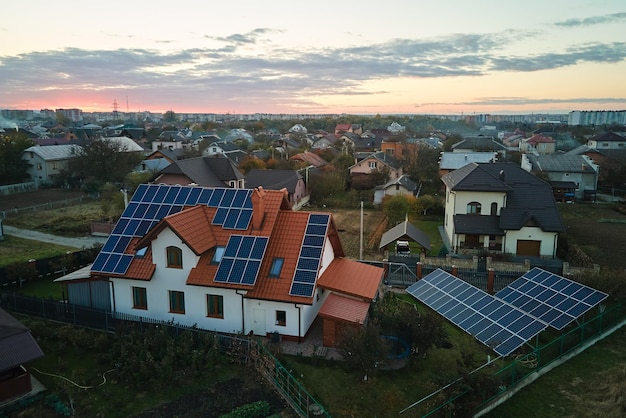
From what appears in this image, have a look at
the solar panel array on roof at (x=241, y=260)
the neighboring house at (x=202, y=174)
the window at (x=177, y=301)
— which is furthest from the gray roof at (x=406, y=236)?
the neighboring house at (x=202, y=174)

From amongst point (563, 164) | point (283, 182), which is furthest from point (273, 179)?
point (563, 164)

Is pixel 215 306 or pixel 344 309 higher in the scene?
pixel 344 309

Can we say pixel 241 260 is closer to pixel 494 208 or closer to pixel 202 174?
pixel 494 208

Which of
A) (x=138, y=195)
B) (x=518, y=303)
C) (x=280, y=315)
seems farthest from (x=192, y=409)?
(x=518, y=303)

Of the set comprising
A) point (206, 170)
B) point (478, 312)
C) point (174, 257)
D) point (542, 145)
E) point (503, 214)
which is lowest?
point (478, 312)

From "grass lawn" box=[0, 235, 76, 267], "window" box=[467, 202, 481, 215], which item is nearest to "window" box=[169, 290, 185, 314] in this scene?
"grass lawn" box=[0, 235, 76, 267]

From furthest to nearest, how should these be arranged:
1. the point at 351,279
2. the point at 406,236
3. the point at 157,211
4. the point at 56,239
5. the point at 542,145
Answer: the point at 542,145 < the point at 56,239 < the point at 406,236 < the point at 157,211 < the point at 351,279

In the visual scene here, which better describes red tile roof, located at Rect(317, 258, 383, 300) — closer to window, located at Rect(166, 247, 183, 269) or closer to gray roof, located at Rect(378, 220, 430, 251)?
window, located at Rect(166, 247, 183, 269)

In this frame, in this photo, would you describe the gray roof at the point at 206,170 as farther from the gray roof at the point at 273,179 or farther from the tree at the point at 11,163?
the tree at the point at 11,163
